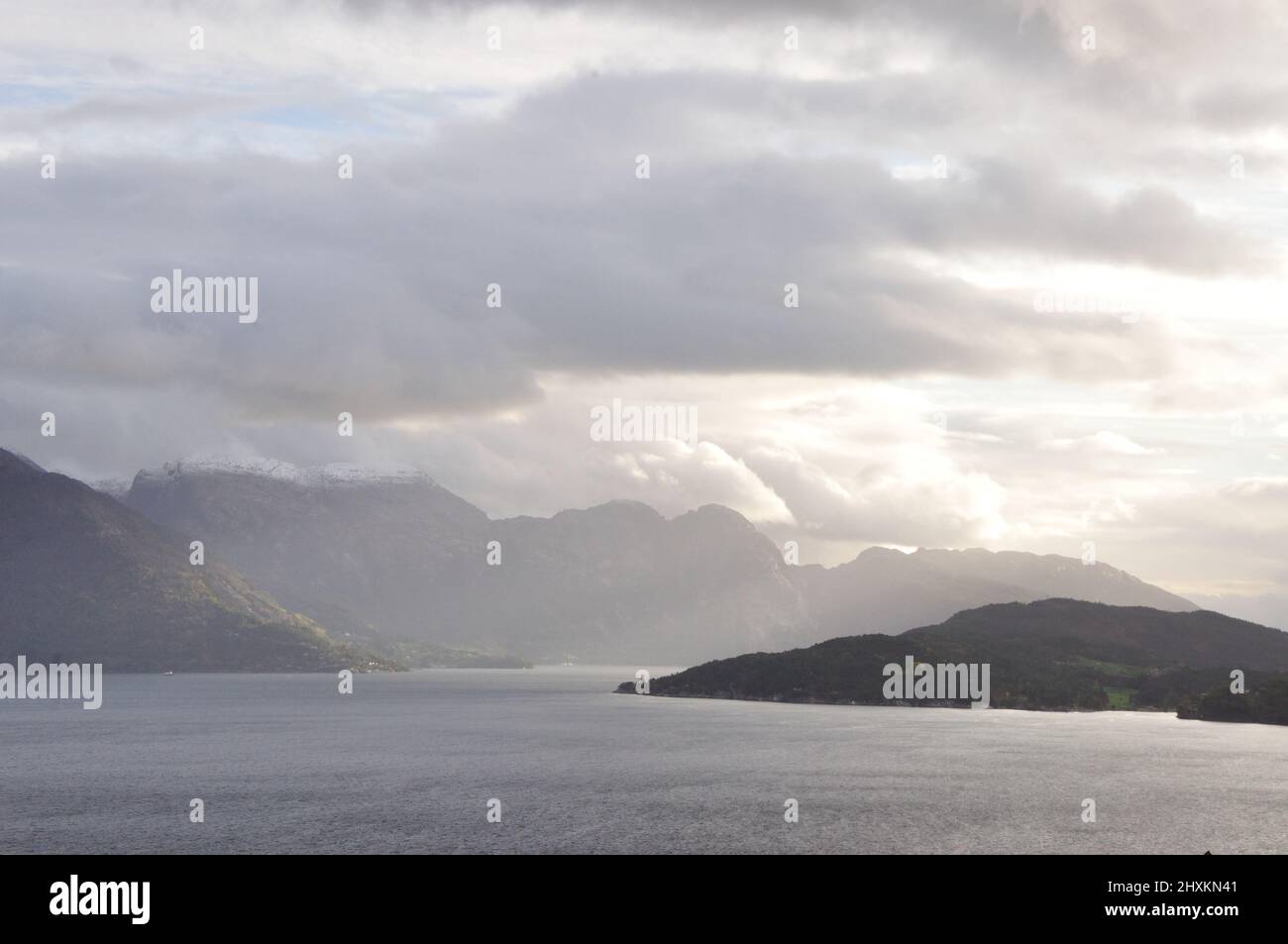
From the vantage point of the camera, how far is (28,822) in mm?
149375

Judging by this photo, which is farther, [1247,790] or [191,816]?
[1247,790]
